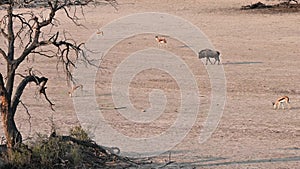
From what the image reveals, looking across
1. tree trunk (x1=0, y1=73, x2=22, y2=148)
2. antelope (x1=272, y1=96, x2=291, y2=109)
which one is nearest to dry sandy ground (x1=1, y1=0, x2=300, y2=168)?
antelope (x1=272, y1=96, x2=291, y2=109)

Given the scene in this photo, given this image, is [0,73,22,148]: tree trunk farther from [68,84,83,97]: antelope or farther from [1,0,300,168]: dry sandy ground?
[68,84,83,97]: antelope

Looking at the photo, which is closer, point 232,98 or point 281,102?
point 281,102

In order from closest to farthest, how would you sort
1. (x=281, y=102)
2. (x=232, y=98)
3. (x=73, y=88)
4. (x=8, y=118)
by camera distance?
(x=8, y=118) → (x=281, y=102) → (x=232, y=98) → (x=73, y=88)

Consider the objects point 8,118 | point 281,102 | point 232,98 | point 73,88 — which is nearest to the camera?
point 8,118

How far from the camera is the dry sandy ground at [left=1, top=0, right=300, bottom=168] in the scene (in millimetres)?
10773

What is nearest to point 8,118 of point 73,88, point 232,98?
point 73,88

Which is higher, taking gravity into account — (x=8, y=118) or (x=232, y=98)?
(x=8, y=118)

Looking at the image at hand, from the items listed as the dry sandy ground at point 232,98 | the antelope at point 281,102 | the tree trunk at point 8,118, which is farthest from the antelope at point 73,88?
the tree trunk at point 8,118

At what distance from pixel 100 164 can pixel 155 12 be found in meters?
23.7

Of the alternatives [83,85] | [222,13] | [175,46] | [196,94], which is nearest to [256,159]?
[196,94]

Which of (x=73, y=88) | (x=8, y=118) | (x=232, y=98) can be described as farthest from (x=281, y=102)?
(x=8, y=118)

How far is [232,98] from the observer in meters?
15.0

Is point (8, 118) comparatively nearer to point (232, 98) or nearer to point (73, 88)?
point (73, 88)

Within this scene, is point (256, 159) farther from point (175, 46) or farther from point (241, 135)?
point (175, 46)
